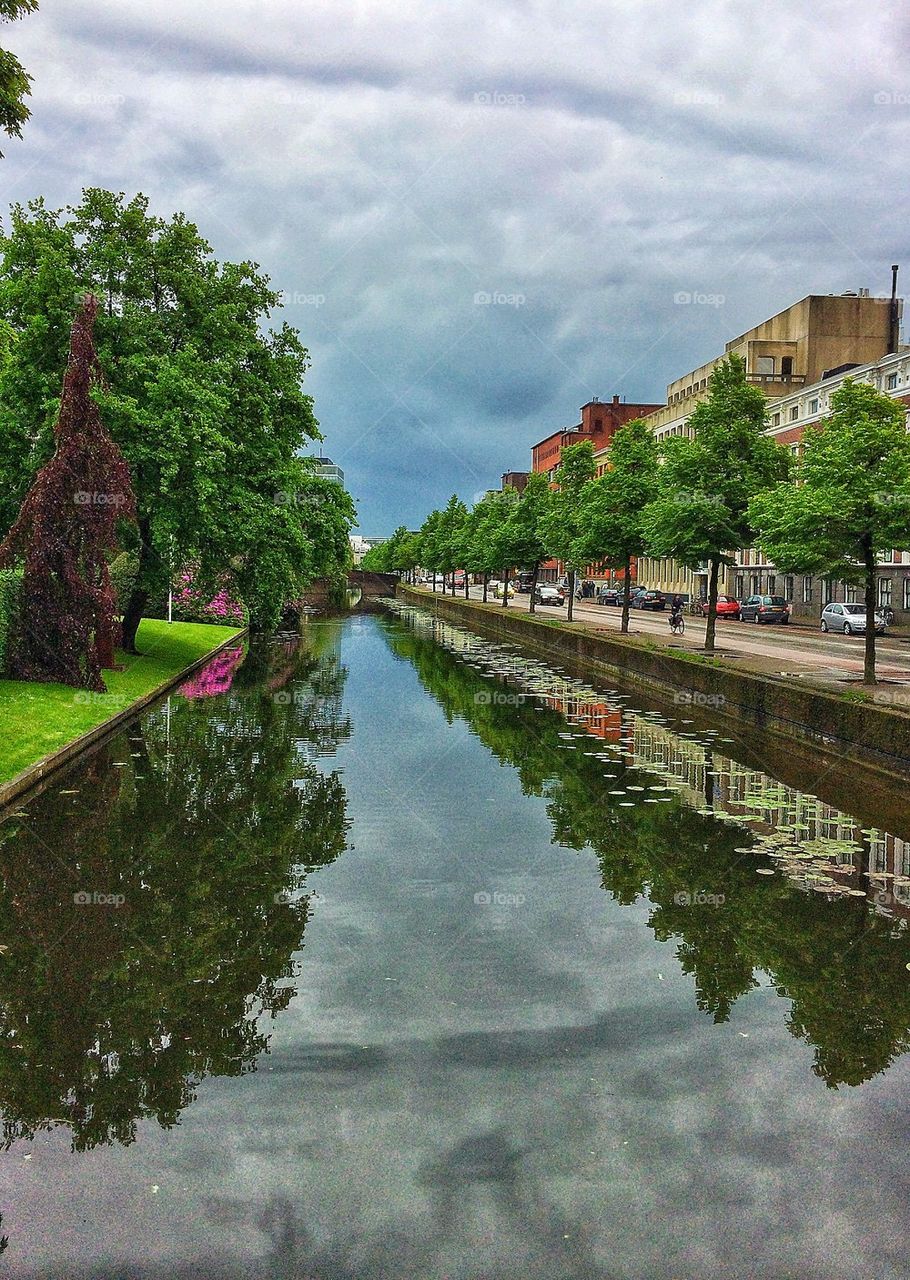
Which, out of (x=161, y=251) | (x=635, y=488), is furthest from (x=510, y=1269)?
(x=635, y=488)

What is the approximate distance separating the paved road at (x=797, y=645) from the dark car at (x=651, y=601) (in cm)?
1153

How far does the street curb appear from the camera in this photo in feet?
46.8

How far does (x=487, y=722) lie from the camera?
918 inches

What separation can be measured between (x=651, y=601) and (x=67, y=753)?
65.8 meters

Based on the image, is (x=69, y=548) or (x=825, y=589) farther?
(x=825, y=589)

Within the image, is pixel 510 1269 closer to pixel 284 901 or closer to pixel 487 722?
pixel 284 901

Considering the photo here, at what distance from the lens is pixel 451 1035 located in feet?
23.3

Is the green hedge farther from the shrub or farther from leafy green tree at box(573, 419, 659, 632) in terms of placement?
leafy green tree at box(573, 419, 659, 632)

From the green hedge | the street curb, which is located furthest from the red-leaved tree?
the street curb

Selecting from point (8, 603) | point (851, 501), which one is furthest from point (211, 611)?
point (851, 501)

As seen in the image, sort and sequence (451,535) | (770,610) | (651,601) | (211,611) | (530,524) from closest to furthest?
(211,611)
(770,610)
(530,524)
(651,601)
(451,535)

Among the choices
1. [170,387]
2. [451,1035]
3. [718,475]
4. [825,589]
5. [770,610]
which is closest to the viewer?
[451,1035]

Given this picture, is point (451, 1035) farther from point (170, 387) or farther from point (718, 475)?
point (718, 475)

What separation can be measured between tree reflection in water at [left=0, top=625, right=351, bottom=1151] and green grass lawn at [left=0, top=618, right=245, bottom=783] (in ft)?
2.96
